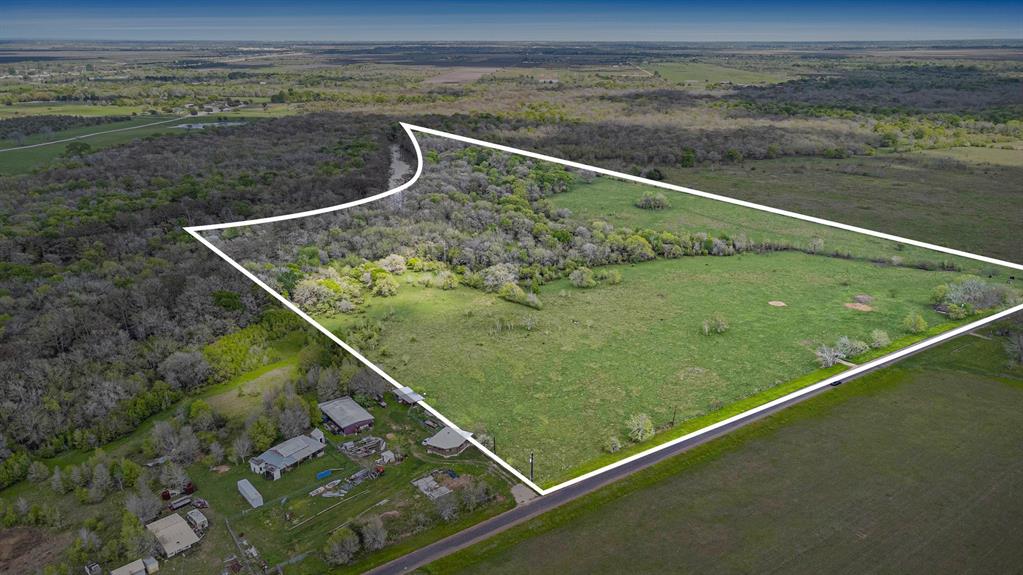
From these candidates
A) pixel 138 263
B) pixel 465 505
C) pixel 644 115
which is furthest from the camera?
pixel 644 115

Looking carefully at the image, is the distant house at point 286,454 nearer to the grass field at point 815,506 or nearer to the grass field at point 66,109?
the grass field at point 815,506

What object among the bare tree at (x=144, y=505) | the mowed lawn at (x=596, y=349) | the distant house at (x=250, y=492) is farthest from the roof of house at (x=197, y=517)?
the mowed lawn at (x=596, y=349)

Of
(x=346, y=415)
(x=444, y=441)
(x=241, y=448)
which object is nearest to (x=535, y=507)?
(x=444, y=441)

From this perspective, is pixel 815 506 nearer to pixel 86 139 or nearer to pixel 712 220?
pixel 712 220

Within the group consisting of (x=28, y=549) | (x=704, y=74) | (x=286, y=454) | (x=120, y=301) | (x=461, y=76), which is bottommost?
(x=28, y=549)

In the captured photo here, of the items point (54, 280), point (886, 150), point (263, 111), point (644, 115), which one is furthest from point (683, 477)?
point (263, 111)

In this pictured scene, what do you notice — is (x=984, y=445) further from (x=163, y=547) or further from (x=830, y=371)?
(x=163, y=547)

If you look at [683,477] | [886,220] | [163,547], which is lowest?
[163,547]
